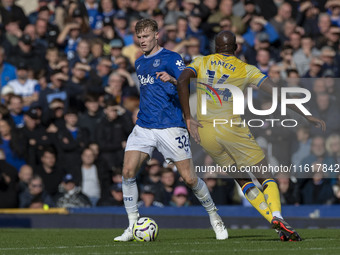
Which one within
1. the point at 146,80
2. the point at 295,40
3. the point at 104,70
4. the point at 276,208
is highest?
the point at 146,80

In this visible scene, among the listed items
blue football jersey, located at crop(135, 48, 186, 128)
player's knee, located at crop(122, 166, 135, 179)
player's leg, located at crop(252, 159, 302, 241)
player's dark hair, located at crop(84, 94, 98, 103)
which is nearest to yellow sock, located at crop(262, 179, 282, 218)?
player's leg, located at crop(252, 159, 302, 241)

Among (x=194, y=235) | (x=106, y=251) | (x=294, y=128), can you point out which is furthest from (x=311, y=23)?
(x=106, y=251)

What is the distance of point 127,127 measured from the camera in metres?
17.1

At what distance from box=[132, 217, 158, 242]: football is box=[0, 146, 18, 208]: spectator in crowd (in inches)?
250

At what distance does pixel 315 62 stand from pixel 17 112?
6.17 metres

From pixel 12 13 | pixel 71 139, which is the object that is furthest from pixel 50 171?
pixel 12 13

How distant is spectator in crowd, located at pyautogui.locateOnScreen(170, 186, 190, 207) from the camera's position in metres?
15.7

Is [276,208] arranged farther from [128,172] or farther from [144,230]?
[128,172]

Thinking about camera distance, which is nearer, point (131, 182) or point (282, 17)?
point (131, 182)

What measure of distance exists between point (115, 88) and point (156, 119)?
7.62 m

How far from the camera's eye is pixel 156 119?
10.7 m

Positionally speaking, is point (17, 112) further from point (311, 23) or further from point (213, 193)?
point (311, 23)

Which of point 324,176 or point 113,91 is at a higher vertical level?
point 113,91

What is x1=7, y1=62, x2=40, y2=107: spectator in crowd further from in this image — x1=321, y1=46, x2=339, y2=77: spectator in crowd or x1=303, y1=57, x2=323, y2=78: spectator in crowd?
x1=321, y1=46, x2=339, y2=77: spectator in crowd
